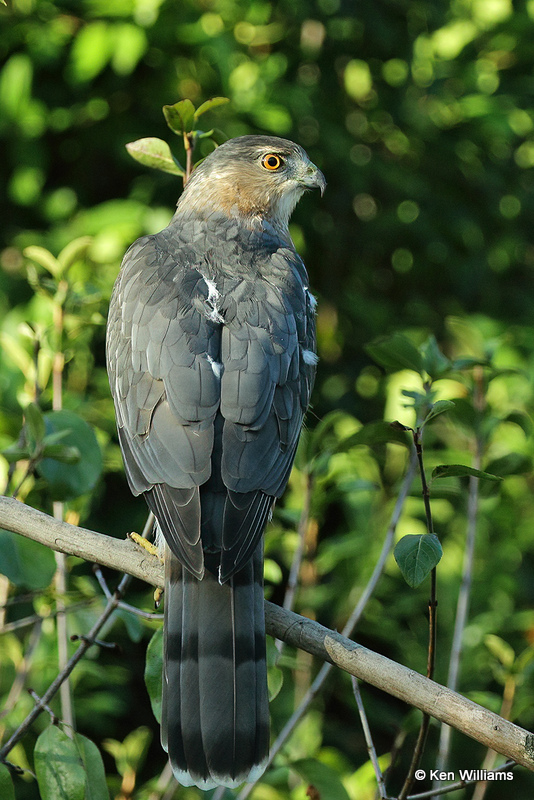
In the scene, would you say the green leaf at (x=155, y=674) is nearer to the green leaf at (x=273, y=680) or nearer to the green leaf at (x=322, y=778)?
the green leaf at (x=273, y=680)

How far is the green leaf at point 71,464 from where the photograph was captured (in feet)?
7.89

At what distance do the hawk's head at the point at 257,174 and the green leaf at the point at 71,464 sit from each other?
3.74 ft

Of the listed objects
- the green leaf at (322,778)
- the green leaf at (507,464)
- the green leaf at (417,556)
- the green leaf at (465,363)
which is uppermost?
the green leaf at (417,556)

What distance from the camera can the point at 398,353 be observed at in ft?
7.96

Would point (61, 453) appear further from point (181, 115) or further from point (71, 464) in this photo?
point (181, 115)

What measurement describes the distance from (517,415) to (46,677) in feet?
6.31

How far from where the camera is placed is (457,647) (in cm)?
259

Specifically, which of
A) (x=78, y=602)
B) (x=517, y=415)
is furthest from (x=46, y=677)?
(x=517, y=415)

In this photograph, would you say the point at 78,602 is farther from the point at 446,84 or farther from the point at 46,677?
the point at 446,84

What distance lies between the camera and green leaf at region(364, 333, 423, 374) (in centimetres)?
239

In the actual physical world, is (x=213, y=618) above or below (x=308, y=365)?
below

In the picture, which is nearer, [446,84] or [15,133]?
[15,133]

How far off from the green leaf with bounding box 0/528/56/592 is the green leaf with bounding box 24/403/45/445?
25cm

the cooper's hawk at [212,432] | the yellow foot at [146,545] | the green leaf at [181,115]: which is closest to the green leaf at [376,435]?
the cooper's hawk at [212,432]
